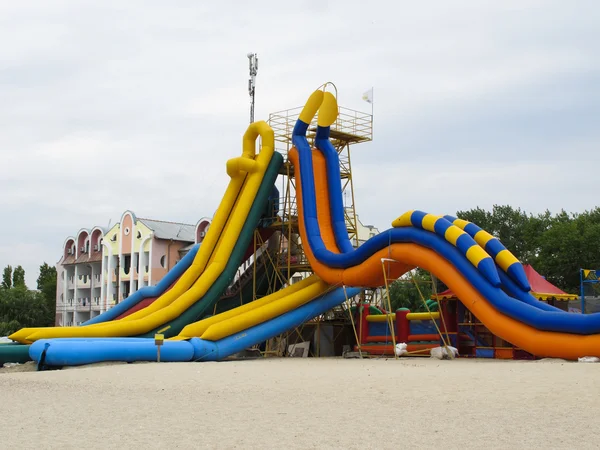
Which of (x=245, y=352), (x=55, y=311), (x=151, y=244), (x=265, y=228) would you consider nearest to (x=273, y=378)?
(x=245, y=352)

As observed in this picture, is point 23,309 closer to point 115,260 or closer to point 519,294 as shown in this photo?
point 115,260

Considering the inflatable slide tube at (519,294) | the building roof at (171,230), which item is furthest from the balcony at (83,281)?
the inflatable slide tube at (519,294)

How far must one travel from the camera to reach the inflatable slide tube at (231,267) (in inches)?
1031

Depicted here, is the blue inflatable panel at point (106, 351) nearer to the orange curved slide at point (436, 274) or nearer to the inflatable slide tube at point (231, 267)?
the inflatable slide tube at point (231, 267)

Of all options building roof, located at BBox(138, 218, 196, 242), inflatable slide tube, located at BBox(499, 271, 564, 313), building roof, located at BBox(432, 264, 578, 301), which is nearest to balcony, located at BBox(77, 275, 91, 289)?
building roof, located at BBox(138, 218, 196, 242)

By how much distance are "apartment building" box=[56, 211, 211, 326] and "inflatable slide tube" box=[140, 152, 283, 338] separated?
61.4 ft

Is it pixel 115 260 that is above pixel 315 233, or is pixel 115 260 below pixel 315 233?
above

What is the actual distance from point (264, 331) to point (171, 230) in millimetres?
27304

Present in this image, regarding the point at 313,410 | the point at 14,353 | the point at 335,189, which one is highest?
the point at 335,189

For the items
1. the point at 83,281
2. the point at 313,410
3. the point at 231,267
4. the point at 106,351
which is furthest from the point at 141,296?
the point at 83,281

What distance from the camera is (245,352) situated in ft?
91.2

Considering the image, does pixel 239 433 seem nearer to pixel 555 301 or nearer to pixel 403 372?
pixel 403 372

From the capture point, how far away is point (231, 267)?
2773 centimetres

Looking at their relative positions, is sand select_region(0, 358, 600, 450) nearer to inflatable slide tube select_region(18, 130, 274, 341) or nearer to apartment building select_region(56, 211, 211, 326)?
inflatable slide tube select_region(18, 130, 274, 341)
